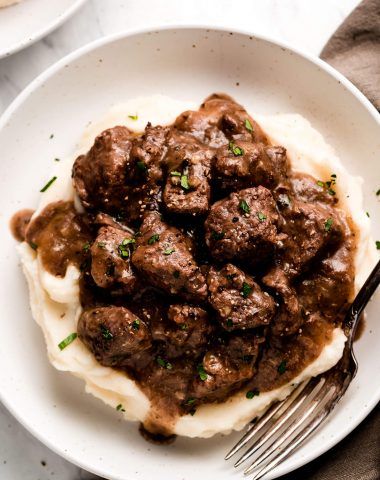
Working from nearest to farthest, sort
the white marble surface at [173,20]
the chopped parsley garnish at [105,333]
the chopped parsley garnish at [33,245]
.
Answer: the chopped parsley garnish at [105,333] < the chopped parsley garnish at [33,245] < the white marble surface at [173,20]

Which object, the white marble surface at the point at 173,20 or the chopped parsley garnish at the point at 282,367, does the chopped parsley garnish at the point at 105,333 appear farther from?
the white marble surface at the point at 173,20

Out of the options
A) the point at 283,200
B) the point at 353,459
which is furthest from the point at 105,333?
the point at 353,459

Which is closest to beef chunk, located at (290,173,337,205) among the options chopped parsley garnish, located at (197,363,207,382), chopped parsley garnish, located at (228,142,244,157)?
chopped parsley garnish, located at (228,142,244,157)

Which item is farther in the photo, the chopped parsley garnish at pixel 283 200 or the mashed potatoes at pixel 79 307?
the mashed potatoes at pixel 79 307

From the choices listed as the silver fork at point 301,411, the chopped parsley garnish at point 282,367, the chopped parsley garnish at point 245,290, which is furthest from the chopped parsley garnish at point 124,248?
the silver fork at point 301,411

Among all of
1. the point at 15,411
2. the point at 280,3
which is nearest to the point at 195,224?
the point at 15,411
